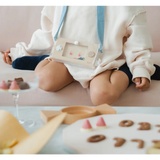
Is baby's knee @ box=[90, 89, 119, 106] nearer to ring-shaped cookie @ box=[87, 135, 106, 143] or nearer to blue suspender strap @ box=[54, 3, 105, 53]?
blue suspender strap @ box=[54, 3, 105, 53]

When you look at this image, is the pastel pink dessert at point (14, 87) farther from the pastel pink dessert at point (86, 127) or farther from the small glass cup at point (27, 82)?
the pastel pink dessert at point (86, 127)

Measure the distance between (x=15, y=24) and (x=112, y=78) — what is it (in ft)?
1.08

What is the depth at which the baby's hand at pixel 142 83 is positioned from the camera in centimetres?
67

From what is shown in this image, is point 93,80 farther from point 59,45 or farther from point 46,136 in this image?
point 46,136

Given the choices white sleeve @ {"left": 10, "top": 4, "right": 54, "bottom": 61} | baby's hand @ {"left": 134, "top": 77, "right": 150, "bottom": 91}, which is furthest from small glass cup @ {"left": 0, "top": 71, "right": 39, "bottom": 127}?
baby's hand @ {"left": 134, "top": 77, "right": 150, "bottom": 91}

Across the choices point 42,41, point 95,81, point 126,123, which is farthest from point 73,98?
point 126,123

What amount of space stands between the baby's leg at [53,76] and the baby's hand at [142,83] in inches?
8.2

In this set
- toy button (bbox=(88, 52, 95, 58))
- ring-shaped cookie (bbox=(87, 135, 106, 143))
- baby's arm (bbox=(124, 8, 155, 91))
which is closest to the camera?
ring-shaped cookie (bbox=(87, 135, 106, 143))

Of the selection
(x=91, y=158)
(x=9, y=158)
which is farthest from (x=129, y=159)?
(x=9, y=158)

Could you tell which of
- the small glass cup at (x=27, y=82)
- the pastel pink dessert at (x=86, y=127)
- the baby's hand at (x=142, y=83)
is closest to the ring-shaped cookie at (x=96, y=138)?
the pastel pink dessert at (x=86, y=127)

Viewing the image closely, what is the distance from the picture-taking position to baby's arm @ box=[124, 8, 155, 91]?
0.59 m

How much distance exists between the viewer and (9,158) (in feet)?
1.00

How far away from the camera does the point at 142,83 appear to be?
672 millimetres

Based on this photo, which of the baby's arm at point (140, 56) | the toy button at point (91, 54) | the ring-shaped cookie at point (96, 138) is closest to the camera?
the ring-shaped cookie at point (96, 138)
